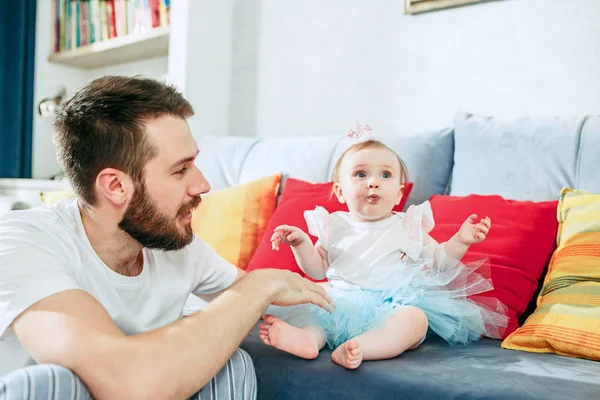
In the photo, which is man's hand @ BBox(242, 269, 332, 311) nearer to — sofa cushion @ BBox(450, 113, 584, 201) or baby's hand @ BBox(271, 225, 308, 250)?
baby's hand @ BBox(271, 225, 308, 250)

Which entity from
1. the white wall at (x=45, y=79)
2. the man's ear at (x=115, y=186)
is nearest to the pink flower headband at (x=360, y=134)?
the man's ear at (x=115, y=186)

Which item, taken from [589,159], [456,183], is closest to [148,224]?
[456,183]

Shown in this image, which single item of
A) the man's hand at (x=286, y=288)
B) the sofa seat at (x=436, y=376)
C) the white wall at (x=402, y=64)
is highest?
the white wall at (x=402, y=64)

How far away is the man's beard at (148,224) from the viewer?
44.3 inches

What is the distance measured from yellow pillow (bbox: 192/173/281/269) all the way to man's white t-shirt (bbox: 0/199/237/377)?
65 cm

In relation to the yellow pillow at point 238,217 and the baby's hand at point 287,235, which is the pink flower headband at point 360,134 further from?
the yellow pillow at point 238,217

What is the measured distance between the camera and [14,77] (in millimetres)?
3432

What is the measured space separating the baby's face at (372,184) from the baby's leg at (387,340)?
35 centimetres

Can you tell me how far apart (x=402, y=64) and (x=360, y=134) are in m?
0.79

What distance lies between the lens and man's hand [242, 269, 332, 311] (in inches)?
44.2

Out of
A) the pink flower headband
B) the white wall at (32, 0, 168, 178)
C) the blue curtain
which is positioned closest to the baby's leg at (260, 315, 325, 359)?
the pink flower headband

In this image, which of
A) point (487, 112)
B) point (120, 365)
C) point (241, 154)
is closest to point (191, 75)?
point (241, 154)

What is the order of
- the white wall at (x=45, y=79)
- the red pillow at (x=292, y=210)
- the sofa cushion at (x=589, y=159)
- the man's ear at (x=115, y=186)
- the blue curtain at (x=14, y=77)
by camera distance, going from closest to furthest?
1. the man's ear at (x=115, y=186)
2. the sofa cushion at (x=589, y=159)
3. the red pillow at (x=292, y=210)
4. the blue curtain at (x=14, y=77)
5. the white wall at (x=45, y=79)

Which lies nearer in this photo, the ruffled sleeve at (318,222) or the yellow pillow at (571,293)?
the yellow pillow at (571,293)
